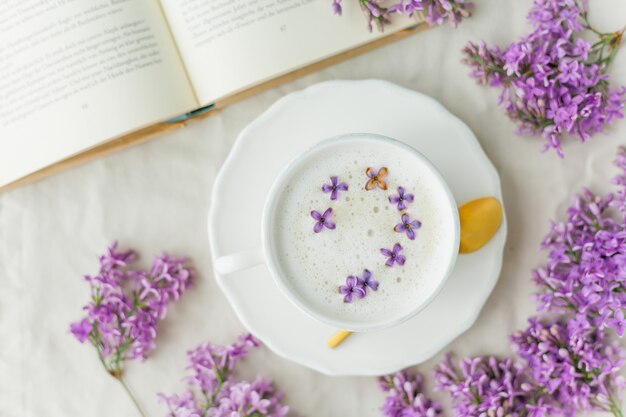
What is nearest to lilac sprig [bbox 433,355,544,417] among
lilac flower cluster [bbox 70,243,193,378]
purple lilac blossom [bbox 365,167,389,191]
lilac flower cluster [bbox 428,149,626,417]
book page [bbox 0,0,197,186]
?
lilac flower cluster [bbox 428,149,626,417]

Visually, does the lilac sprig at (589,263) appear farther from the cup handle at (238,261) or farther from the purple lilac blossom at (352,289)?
the cup handle at (238,261)

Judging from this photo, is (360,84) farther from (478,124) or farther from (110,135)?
(110,135)

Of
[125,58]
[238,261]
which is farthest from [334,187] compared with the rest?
[125,58]

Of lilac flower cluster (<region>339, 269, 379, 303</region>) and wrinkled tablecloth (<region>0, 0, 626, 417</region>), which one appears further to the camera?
wrinkled tablecloth (<region>0, 0, 626, 417</region>)

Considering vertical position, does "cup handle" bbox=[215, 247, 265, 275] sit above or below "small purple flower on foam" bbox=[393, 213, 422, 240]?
above

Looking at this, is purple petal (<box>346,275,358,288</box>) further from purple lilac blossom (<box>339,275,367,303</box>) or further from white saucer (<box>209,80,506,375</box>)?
white saucer (<box>209,80,506,375</box>)

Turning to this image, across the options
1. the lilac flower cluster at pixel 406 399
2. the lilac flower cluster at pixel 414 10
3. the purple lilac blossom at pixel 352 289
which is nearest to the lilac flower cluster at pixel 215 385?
the lilac flower cluster at pixel 406 399

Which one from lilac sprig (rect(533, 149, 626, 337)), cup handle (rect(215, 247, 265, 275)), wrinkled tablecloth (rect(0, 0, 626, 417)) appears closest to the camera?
cup handle (rect(215, 247, 265, 275))

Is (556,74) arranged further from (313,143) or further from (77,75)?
(77,75)

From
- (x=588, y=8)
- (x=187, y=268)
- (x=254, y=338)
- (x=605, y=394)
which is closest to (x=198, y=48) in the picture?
(x=187, y=268)
